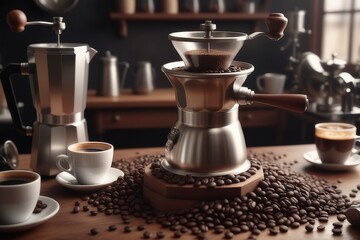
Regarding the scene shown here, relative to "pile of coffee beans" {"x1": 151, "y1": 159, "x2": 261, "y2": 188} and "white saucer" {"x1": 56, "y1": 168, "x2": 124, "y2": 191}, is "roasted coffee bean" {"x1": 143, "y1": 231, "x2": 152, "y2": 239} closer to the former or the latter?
"pile of coffee beans" {"x1": 151, "y1": 159, "x2": 261, "y2": 188}

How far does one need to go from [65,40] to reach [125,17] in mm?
459

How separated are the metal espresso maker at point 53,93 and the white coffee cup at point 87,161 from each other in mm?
104

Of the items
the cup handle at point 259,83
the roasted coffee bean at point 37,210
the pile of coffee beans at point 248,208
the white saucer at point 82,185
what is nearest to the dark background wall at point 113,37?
the cup handle at point 259,83

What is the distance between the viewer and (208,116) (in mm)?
1148

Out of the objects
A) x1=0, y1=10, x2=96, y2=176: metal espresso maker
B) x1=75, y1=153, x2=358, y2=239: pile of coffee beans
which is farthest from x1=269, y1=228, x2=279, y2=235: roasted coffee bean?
x1=0, y1=10, x2=96, y2=176: metal espresso maker

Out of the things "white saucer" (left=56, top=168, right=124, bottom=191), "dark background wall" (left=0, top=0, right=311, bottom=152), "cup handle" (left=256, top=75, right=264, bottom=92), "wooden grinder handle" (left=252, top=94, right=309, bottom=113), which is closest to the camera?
"wooden grinder handle" (left=252, top=94, right=309, bottom=113)

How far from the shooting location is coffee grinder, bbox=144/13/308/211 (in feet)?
3.60

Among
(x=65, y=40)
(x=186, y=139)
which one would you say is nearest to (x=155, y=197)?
(x=186, y=139)

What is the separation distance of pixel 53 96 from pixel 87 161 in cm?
24

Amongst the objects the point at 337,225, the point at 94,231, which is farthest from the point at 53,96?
the point at 337,225

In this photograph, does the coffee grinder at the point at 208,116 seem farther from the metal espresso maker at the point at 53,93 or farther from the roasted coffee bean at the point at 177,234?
the metal espresso maker at the point at 53,93

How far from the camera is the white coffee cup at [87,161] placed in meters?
1.18

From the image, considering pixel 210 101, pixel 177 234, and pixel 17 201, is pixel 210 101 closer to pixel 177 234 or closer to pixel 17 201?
pixel 177 234

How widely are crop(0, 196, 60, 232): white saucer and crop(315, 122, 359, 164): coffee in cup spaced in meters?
0.75
